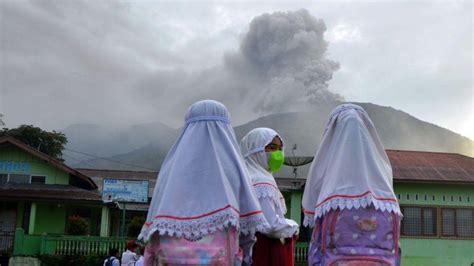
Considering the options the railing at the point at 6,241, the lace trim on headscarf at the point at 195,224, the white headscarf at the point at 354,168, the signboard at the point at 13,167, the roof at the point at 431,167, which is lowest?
the railing at the point at 6,241

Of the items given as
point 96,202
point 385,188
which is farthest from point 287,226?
point 96,202

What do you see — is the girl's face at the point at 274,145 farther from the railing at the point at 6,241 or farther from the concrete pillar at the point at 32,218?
the railing at the point at 6,241

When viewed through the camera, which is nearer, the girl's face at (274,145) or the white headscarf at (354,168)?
the white headscarf at (354,168)

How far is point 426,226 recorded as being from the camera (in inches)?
826

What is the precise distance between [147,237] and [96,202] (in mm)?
18072

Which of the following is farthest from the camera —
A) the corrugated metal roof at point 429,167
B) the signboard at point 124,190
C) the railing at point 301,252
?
the signboard at point 124,190

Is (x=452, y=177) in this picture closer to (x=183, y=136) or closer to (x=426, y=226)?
(x=426, y=226)

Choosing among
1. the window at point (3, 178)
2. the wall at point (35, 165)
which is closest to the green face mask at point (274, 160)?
the wall at point (35, 165)

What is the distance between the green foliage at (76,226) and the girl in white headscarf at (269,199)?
18125 mm

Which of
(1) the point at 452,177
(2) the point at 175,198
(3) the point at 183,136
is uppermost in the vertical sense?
(1) the point at 452,177

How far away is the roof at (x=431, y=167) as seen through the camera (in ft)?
69.1

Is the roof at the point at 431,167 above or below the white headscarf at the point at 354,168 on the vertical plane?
above

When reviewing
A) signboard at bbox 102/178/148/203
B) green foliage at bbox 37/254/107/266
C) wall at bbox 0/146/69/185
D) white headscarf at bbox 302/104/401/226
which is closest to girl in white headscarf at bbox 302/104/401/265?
white headscarf at bbox 302/104/401/226

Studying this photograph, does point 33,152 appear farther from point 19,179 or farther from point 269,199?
point 269,199
